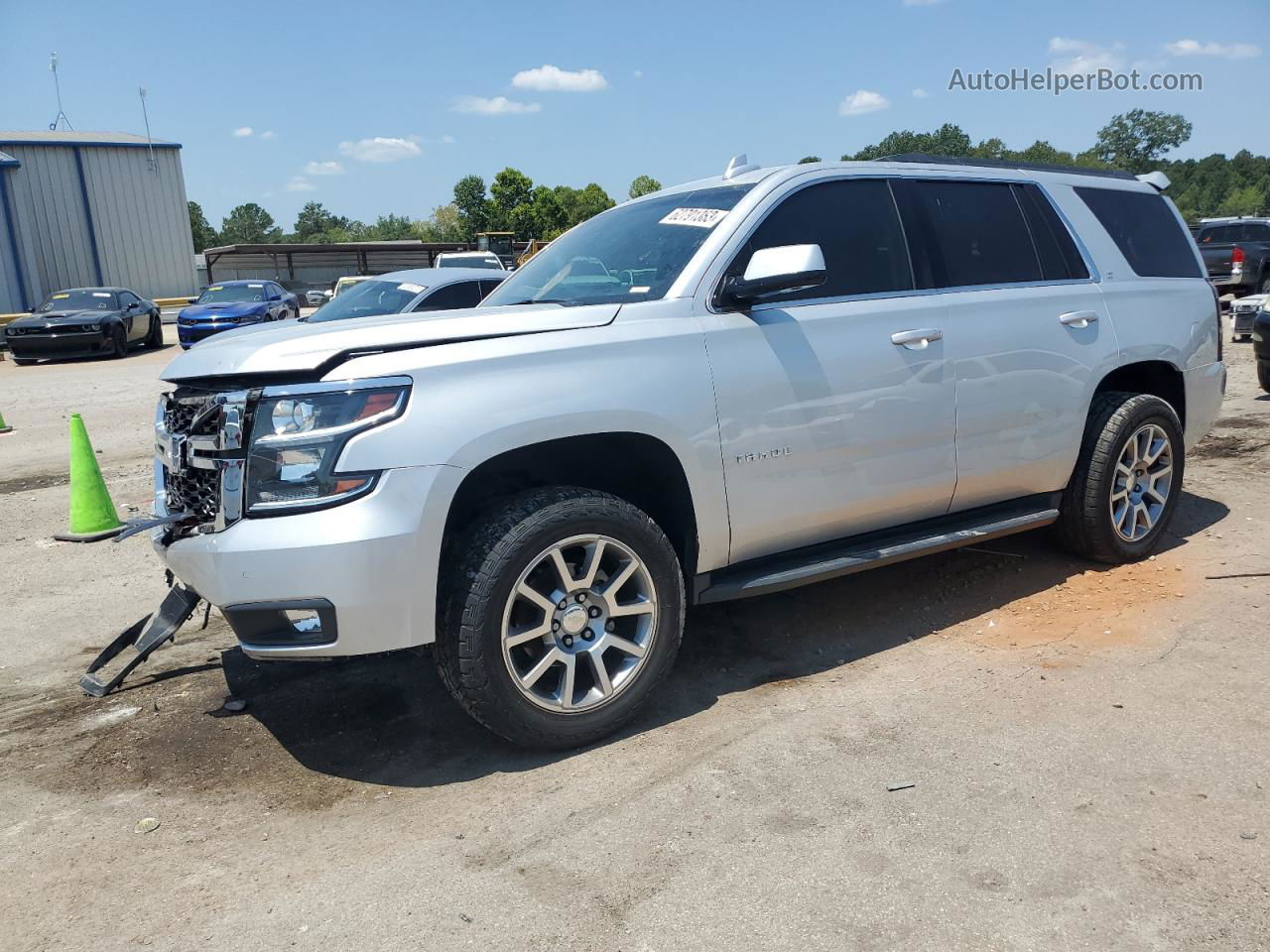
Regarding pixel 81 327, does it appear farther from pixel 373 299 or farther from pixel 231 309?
pixel 373 299

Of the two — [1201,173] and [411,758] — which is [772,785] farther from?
[1201,173]

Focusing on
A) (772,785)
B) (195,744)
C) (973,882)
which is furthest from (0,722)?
(973,882)

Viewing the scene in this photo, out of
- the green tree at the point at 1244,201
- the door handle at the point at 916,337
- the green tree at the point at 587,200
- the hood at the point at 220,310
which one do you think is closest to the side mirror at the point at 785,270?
the door handle at the point at 916,337

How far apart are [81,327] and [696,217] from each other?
18.5 m

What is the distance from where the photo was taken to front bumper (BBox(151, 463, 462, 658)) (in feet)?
9.62

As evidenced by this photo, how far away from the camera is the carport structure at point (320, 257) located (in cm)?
5197

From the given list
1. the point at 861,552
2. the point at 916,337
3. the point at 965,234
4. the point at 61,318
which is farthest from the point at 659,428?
the point at 61,318

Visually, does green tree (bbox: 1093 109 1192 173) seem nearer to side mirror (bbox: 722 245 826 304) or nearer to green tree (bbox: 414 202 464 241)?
green tree (bbox: 414 202 464 241)

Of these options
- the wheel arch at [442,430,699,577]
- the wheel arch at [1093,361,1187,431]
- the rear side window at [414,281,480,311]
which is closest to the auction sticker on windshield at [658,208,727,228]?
the wheel arch at [442,430,699,577]

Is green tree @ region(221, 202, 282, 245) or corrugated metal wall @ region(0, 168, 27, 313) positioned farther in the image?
green tree @ region(221, 202, 282, 245)

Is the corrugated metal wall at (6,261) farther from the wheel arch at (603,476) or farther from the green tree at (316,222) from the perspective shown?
the green tree at (316,222)

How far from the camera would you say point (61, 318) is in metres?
18.8

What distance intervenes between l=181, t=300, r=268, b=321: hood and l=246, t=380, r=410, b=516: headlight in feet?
61.6

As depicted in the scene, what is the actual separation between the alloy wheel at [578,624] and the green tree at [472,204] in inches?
3399
